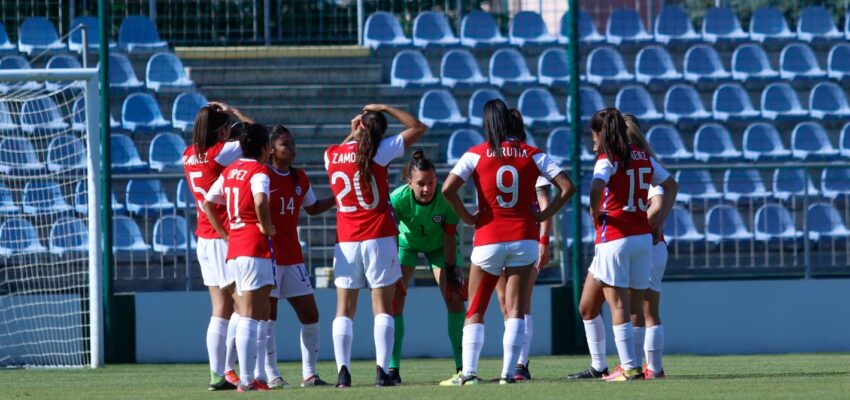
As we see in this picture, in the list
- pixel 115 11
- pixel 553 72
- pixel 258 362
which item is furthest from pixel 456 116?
pixel 258 362

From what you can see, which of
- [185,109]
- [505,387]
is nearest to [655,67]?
[185,109]

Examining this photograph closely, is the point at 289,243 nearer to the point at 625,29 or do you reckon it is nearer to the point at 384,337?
the point at 384,337

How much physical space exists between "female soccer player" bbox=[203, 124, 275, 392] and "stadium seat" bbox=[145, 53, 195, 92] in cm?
886

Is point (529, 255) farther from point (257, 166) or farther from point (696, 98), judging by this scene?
point (696, 98)

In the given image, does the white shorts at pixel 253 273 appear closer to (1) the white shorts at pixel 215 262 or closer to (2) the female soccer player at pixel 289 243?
(2) the female soccer player at pixel 289 243

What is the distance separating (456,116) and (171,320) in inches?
212

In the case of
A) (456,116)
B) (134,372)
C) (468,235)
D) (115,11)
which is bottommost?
(134,372)

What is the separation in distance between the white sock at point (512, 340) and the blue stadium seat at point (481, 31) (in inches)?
419

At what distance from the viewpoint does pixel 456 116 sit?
55.5 ft

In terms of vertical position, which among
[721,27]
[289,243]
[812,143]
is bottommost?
[289,243]

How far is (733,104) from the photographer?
17.7 metres

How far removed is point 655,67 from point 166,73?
6.55 metres

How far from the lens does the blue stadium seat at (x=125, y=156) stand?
596 inches

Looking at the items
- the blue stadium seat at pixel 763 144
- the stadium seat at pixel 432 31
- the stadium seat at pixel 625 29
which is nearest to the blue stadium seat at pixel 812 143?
the blue stadium seat at pixel 763 144
